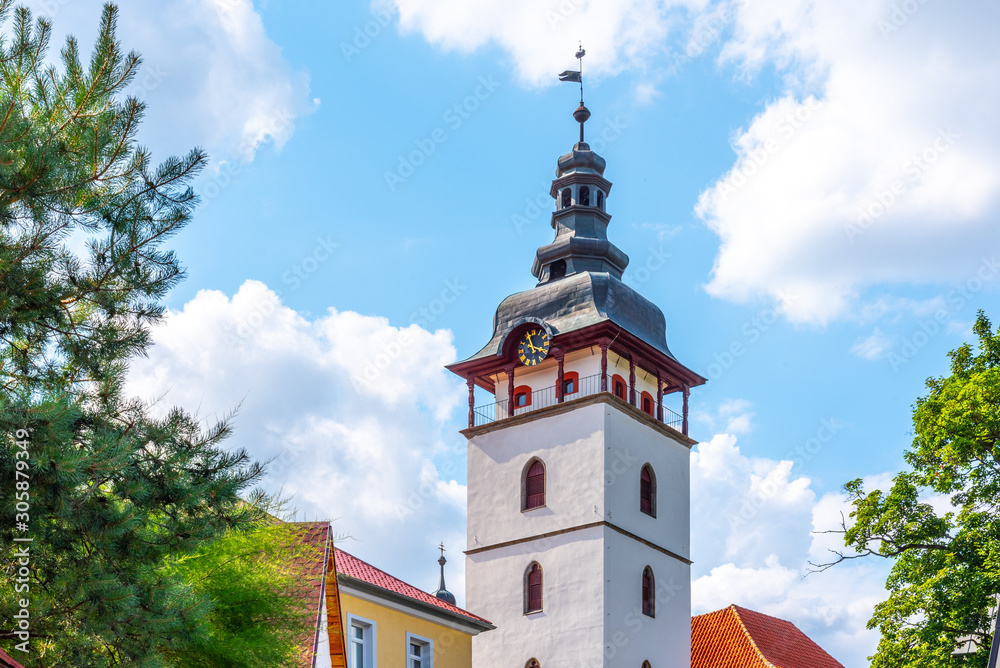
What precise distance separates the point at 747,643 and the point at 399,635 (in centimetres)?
1776

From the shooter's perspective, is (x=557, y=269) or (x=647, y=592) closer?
(x=647, y=592)

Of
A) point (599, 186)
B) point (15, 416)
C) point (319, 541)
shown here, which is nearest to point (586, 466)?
point (599, 186)

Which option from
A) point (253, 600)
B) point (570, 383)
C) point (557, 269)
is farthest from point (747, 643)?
point (253, 600)

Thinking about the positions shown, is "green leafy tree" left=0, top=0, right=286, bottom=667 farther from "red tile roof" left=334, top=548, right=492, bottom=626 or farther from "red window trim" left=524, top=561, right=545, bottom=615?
"red window trim" left=524, top=561, right=545, bottom=615

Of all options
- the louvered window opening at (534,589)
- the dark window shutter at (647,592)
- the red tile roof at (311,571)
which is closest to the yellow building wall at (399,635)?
the red tile roof at (311,571)

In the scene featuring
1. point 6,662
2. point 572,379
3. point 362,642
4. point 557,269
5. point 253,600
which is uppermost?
point 557,269

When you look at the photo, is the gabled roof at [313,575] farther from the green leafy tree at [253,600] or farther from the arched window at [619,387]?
the arched window at [619,387]

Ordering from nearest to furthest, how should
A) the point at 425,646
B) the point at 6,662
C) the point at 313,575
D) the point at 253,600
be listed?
the point at 6,662 → the point at 253,600 → the point at 313,575 → the point at 425,646

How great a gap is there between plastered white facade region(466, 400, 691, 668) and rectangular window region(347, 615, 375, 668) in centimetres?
1224

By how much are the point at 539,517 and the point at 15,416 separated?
1199 inches

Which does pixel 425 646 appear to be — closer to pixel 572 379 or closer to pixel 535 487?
pixel 535 487

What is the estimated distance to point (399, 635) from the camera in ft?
89.1

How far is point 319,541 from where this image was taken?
2017 cm

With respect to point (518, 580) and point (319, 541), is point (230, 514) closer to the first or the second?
point (319, 541)
